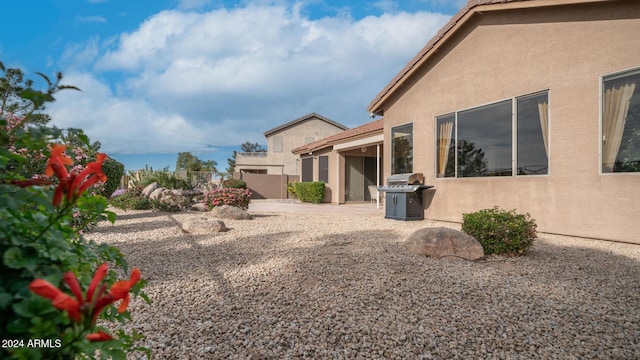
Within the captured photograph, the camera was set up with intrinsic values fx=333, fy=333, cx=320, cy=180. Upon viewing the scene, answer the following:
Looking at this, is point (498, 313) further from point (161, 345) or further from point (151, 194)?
point (151, 194)

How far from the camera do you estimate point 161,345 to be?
216 cm

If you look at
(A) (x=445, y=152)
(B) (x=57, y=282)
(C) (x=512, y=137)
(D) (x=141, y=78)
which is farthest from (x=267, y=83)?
(B) (x=57, y=282)

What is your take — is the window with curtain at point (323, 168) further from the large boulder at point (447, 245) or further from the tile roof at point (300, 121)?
the tile roof at point (300, 121)

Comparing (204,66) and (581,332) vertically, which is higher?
(204,66)

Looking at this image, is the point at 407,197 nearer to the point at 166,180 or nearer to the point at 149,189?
the point at 149,189

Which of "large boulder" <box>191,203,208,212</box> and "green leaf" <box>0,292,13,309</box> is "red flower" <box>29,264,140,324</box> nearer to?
"green leaf" <box>0,292,13,309</box>

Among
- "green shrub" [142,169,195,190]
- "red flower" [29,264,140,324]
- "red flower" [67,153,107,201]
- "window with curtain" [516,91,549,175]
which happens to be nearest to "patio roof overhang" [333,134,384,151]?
"window with curtain" [516,91,549,175]

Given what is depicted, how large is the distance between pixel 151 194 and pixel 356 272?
31.4ft

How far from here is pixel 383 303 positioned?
2855mm

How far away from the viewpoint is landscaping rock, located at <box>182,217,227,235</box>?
21.2 ft

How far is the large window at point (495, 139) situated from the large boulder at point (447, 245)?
298 cm

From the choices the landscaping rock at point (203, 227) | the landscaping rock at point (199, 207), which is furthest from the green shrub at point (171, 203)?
the landscaping rock at point (203, 227)

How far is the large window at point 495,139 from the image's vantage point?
629 cm

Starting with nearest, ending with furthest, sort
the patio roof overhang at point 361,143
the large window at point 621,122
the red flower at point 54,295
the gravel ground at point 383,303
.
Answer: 1. the red flower at point 54,295
2. the gravel ground at point 383,303
3. the large window at point 621,122
4. the patio roof overhang at point 361,143
